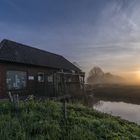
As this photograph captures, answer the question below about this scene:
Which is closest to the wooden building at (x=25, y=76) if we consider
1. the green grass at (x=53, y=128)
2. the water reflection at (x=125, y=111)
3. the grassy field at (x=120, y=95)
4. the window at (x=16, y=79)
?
the window at (x=16, y=79)

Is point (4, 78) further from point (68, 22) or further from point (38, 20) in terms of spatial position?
point (68, 22)

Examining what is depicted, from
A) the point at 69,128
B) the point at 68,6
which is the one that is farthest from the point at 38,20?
the point at 69,128

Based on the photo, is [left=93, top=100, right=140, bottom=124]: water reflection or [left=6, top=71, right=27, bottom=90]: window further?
[left=6, top=71, right=27, bottom=90]: window

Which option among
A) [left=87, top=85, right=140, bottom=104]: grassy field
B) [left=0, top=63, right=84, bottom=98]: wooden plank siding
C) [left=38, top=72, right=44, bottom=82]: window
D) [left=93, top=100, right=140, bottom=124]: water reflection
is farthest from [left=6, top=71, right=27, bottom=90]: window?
[left=87, top=85, right=140, bottom=104]: grassy field

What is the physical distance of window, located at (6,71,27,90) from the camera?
17.3 m

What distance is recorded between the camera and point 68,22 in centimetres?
1745

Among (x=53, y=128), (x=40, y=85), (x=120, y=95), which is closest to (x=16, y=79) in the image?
(x=40, y=85)

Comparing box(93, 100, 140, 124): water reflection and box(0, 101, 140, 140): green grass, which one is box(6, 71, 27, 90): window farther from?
box(0, 101, 140, 140): green grass

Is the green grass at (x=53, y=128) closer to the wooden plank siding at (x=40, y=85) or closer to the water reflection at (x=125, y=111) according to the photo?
the water reflection at (x=125, y=111)

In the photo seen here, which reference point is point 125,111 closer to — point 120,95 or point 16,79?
point 16,79

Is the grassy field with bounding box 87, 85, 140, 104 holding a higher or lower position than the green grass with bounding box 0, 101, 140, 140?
lower

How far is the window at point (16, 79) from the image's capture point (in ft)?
56.8

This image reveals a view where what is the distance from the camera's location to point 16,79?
59.1 ft

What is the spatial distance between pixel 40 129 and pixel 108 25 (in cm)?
1140
